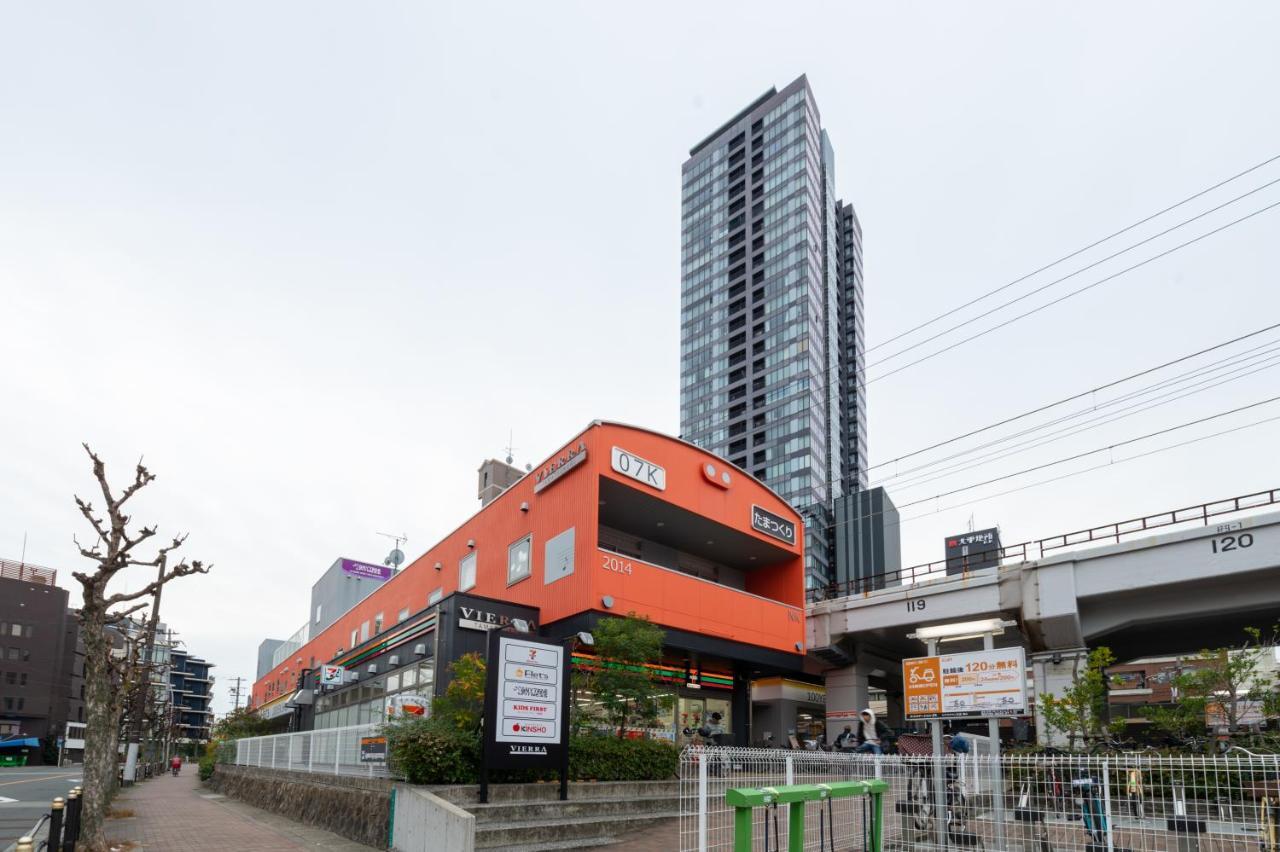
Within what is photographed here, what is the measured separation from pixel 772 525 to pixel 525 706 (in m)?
15.3

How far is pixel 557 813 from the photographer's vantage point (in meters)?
12.0

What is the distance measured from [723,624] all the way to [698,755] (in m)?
15.9

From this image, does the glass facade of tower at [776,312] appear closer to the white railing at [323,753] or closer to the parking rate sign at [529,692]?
the white railing at [323,753]

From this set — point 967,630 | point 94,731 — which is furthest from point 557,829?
point 94,731

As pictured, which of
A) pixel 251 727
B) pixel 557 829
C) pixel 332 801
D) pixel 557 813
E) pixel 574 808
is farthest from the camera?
pixel 251 727

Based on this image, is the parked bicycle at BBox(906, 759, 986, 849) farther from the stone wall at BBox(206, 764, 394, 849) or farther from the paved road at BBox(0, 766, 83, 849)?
the paved road at BBox(0, 766, 83, 849)

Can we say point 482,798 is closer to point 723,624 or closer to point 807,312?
point 723,624

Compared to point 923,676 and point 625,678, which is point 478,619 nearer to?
point 625,678

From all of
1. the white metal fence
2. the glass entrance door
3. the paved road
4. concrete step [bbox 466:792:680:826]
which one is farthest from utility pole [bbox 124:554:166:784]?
the white metal fence

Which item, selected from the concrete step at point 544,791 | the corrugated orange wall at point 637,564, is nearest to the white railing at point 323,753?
the concrete step at point 544,791

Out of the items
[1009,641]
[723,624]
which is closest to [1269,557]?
[1009,641]

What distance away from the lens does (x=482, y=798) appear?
37.5 feet

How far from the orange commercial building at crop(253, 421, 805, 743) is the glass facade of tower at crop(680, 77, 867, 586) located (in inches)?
2837

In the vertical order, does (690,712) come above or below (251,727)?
above
